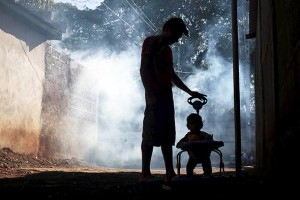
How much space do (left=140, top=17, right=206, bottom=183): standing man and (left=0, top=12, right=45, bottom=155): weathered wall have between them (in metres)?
8.23

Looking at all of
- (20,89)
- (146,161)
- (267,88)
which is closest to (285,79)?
(146,161)

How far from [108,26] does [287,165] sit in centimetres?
2614

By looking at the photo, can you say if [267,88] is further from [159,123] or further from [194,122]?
[159,123]

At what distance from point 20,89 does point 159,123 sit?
9.29m

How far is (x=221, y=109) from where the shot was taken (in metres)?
28.6

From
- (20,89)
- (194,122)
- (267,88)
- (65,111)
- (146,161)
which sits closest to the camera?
(146,161)

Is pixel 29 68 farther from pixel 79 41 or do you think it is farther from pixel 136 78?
pixel 79 41

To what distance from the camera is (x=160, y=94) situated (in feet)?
13.3

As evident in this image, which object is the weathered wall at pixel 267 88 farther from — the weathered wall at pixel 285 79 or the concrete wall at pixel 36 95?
the concrete wall at pixel 36 95

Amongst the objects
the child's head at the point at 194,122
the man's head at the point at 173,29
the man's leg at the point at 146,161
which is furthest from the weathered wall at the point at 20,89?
the man's head at the point at 173,29

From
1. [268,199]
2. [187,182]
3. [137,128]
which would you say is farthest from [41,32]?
[137,128]

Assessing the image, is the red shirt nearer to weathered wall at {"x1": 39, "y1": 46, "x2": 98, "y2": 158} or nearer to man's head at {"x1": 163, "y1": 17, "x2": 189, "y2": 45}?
man's head at {"x1": 163, "y1": 17, "x2": 189, "y2": 45}

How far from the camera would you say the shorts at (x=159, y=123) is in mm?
3980

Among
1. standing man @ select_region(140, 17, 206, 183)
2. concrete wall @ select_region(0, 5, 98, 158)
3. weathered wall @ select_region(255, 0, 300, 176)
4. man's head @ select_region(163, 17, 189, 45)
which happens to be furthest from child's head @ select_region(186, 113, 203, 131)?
concrete wall @ select_region(0, 5, 98, 158)
